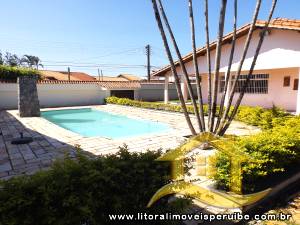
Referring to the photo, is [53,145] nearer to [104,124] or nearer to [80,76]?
[104,124]

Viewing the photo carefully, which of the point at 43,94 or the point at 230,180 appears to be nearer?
the point at 230,180

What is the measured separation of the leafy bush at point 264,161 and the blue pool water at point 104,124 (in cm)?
764

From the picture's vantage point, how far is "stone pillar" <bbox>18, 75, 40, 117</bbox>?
1741 cm

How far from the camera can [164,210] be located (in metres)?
3.44

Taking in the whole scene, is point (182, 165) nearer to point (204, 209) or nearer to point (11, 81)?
point (204, 209)

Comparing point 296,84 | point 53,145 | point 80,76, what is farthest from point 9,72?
point 296,84

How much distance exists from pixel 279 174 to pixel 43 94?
26171 mm

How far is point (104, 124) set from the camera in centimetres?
1789

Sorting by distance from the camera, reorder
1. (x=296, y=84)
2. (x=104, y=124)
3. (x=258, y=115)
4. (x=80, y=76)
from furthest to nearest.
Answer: (x=80, y=76) < (x=104, y=124) < (x=296, y=84) < (x=258, y=115)

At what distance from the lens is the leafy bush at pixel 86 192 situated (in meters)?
2.54

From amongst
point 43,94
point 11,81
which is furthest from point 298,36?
point 11,81

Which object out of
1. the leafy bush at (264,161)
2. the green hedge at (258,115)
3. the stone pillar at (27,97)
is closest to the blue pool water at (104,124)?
the stone pillar at (27,97)

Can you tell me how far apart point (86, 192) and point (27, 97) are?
17.3m

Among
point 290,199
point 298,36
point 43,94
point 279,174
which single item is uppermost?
point 298,36
